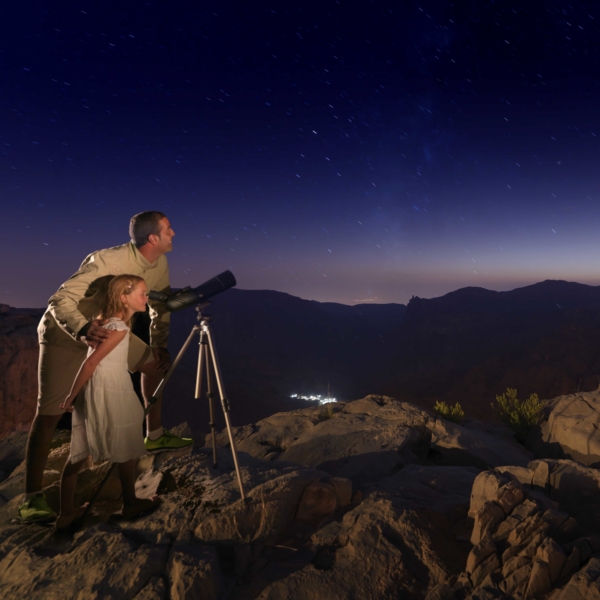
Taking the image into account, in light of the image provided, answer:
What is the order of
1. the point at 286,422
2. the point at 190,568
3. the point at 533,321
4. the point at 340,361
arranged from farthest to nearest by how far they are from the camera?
the point at 340,361 → the point at 533,321 → the point at 286,422 → the point at 190,568

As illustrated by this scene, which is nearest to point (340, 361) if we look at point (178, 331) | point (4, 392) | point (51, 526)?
point (178, 331)

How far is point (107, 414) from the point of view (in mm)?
2797

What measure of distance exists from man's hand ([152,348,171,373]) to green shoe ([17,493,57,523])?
1.44 m

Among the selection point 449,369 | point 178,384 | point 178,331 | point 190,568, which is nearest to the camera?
point 190,568

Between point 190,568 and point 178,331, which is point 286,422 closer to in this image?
point 190,568

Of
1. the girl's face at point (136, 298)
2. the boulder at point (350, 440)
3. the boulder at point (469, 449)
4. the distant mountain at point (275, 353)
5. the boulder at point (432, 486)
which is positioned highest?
the girl's face at point (136, 298)

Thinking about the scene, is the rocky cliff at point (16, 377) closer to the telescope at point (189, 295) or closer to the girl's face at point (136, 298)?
the telescope at point (189, 295)

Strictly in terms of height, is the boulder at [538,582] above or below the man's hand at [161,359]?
below

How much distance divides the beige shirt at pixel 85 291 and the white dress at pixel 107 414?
36 cm

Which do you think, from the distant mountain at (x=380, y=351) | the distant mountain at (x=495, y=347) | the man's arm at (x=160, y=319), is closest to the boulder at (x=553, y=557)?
the man's arm at (x=160, y=319)

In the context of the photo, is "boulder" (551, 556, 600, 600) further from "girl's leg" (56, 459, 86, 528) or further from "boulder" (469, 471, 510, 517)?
"girl's leg" (56, 459, 86, 528)

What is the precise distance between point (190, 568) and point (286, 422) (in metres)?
5.22

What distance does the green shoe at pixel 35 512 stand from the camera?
3.02 meters

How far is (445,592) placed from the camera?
2158 millimetres
